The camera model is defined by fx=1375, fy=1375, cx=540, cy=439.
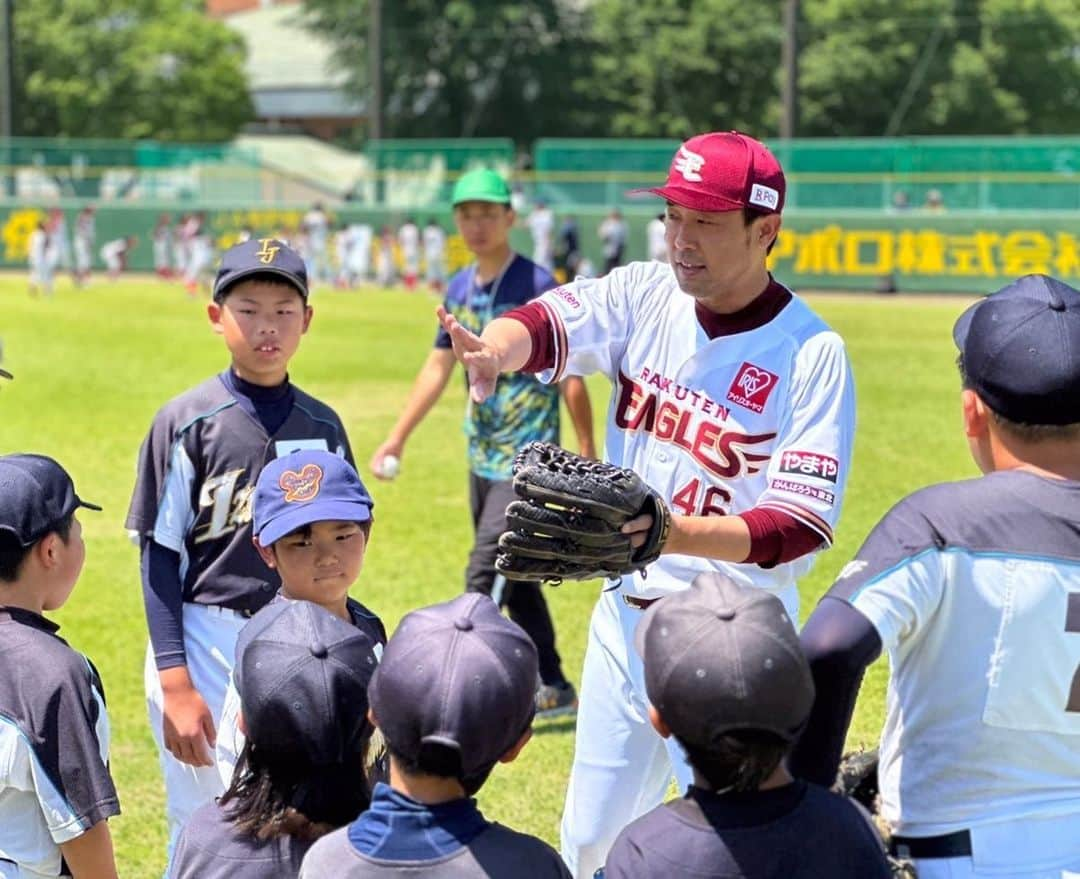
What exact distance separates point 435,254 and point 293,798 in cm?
3149

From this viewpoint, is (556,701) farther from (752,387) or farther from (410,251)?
(410,251)

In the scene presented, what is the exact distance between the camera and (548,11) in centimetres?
5634

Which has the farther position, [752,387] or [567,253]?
[567,253]

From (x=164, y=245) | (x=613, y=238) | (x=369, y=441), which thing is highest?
(x=369, y=441)

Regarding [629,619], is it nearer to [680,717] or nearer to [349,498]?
Answer: [349,498]

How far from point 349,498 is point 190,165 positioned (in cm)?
3725

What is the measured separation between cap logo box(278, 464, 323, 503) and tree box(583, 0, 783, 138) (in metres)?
52.9

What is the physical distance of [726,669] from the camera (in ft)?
7.19

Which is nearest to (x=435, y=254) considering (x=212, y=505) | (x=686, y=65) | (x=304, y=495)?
(x=686, y=65)

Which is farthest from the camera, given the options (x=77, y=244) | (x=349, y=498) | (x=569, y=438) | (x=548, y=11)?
(x=548, y=11)

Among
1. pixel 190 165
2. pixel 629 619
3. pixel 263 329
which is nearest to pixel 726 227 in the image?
pixel 629 619

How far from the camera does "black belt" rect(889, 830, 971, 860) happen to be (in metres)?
2.45

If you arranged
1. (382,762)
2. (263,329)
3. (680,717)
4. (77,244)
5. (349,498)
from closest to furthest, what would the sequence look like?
(680,717)
(382,762)
(349,498)
(263,329)
(77,244)

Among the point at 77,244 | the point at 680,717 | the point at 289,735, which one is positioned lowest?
the point at 77,244
